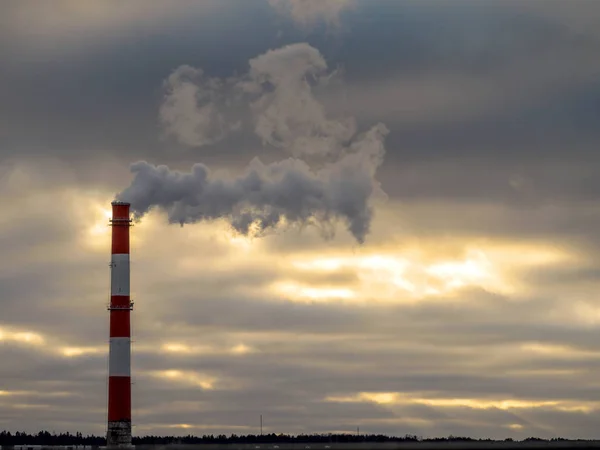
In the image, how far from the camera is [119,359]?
376ft

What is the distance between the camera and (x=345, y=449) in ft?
318

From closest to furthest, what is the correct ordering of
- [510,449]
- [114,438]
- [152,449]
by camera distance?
[510,449], [152,449], [114,438]

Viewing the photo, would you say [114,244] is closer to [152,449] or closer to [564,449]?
[152,449]

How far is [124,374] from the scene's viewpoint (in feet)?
378

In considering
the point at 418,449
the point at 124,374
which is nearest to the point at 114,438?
the point at 124,374

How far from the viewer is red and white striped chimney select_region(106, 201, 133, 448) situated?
115 m

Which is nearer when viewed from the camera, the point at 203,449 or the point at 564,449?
Result: the point at 564,449

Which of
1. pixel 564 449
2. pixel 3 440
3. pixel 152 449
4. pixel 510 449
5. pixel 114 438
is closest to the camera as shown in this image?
pixel 564 449

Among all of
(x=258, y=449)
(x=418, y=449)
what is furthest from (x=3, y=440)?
(x=418, y=449)

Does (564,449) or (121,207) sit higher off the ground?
(121,207)

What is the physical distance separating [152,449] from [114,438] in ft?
33.1

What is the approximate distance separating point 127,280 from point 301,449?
28339mm

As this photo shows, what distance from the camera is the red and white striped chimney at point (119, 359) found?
114875 millimetres

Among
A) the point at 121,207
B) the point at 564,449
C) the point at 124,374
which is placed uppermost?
the point at 121,207
